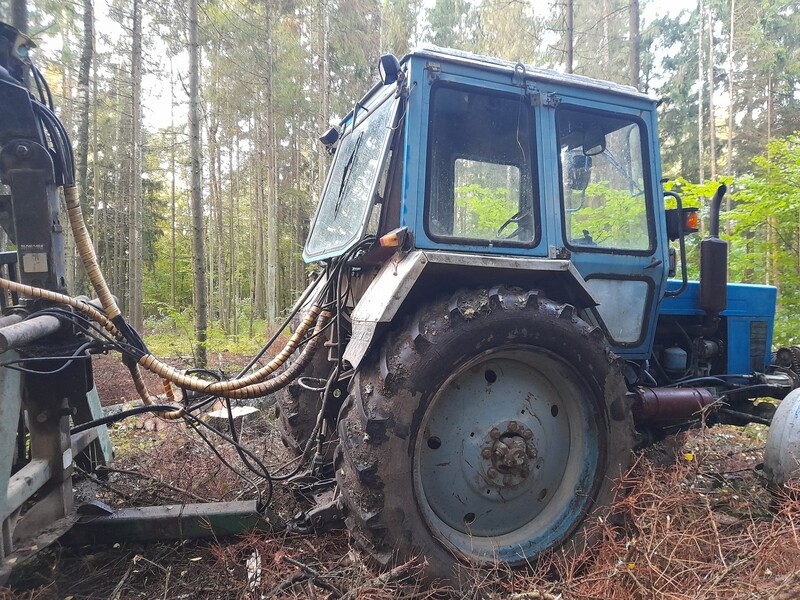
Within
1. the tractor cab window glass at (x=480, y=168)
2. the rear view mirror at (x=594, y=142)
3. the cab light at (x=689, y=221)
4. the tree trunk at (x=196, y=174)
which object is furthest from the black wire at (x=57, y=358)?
the tree trunk at (x=196, y=174)

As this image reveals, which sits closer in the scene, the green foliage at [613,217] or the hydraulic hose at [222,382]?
the hydraulic hose at [222,382]

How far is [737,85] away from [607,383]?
18741 millimetres

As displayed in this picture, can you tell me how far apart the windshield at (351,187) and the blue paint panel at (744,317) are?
92.0 inches

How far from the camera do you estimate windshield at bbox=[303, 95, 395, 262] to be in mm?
2535

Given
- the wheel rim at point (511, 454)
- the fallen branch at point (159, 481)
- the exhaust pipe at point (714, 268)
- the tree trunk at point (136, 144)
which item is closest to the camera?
the wheel rim at point (511, 454)

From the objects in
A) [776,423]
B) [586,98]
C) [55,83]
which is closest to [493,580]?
[776,423]

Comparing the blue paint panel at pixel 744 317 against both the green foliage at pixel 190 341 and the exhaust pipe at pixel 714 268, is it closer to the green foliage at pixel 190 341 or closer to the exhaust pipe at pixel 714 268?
the exhaust pipe at pixel 714 268

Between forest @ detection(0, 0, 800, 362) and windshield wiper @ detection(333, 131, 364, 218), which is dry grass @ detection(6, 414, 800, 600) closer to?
windshield wiper @ detection(333, 131, 364, 218)

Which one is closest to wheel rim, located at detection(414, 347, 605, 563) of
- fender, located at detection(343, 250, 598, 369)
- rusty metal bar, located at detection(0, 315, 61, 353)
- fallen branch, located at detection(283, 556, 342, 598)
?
fender, located at detection(343, 250, 598, 369)

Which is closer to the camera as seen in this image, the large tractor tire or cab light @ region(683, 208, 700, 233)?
the large tractor tire

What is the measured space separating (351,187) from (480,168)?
30.2 inches

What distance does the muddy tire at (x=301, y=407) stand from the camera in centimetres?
311

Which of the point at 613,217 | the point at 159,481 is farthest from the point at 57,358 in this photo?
the point at 613,217

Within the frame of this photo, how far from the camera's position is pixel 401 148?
2.42 m
